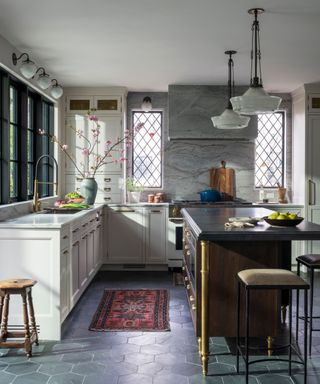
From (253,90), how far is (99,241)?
3.58m

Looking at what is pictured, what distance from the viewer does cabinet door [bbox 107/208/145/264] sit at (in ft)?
21.8

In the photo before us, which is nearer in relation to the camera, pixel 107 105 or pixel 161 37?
pixel 161 37

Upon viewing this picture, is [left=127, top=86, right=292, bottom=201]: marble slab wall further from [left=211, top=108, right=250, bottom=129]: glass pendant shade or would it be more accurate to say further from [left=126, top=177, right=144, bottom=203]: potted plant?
[left=211, top=108, right=250, bottom=129]: glass pendant shade

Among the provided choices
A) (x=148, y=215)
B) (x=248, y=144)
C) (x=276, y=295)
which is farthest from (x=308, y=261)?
(x=248, y=144)

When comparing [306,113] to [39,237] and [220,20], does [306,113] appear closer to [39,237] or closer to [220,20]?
[220,20]

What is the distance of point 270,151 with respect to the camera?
7.30 metres

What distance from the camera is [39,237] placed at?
379 centimetres

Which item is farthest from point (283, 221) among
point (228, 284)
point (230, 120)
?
point (230, 120)

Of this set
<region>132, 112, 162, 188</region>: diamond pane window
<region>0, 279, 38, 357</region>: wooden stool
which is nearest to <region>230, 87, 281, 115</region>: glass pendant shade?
<region>0, 279, 38, 357</region>: wooden stool

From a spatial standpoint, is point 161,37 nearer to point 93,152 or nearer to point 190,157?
point 93,152

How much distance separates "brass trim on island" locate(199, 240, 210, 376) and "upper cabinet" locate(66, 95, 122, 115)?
4.03m

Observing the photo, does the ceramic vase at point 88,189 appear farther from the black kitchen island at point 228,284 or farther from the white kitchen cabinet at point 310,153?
the black kitchen island at point 228,284

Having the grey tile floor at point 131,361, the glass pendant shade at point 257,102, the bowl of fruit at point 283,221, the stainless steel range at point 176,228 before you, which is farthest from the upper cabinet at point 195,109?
the bowl of fruit at point 283,221

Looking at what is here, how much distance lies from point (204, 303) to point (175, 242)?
340 cm
